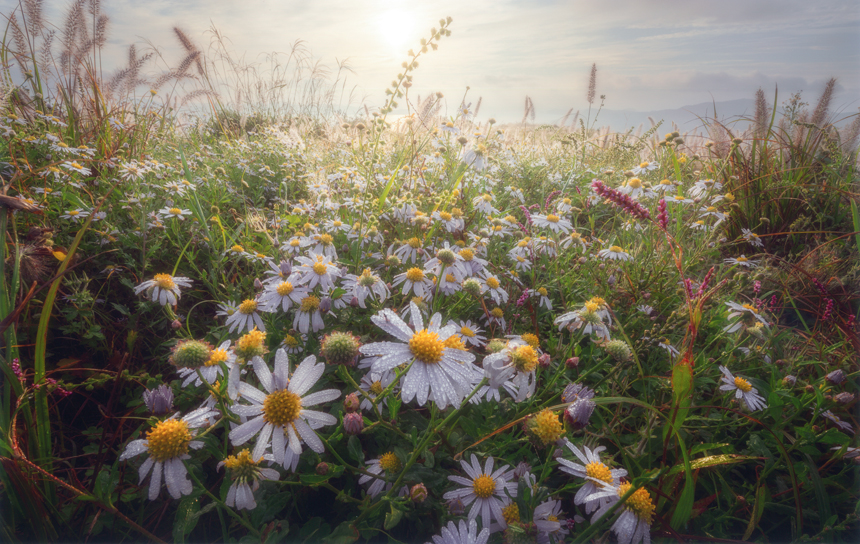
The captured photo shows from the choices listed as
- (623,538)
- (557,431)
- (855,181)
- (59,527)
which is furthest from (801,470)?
(855,181)

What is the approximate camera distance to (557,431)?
1.03 meters

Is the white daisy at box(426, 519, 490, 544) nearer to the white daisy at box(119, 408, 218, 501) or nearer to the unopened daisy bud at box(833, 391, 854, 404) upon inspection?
the white daisy at box(119, 408, 218, 501)

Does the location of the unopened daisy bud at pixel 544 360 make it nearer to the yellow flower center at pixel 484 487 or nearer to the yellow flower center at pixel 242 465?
the yellow flower center at pixel 484 487

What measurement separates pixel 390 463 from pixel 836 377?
1.65 m

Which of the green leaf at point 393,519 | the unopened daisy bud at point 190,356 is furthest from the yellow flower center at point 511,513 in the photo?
the unopened daisy bud at point 190,356

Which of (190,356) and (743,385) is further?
(743,385)

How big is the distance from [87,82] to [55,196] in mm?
2128

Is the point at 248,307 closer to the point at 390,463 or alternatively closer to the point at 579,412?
the point at 390,463

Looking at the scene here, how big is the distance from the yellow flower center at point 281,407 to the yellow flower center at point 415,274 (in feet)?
2.85

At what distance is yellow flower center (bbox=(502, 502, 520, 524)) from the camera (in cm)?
105

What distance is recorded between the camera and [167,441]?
0.93 meters

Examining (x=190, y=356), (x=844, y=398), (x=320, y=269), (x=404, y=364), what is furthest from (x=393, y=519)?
(x=844, y=398)

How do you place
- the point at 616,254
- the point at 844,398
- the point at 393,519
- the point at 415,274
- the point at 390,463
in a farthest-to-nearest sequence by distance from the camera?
the point at 616,254, the point at 415,274, the point at 844,398, the point at 390,463, the point at 393,519

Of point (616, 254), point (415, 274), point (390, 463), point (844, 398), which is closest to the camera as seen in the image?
point (390, 463)
